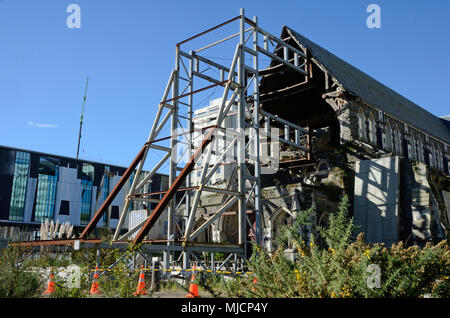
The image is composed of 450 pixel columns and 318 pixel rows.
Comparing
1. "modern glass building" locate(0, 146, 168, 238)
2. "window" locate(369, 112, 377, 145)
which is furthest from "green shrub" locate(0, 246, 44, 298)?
"modern glass building" locate(0, 146, 168, 238)

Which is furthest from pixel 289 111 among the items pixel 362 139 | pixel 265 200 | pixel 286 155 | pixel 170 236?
pixel 170 236

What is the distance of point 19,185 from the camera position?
6109 centimetres

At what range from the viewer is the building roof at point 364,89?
97.6 ft

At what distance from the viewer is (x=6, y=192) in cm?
5997

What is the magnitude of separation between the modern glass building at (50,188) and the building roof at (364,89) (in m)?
35.8

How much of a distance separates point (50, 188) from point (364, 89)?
47.8m

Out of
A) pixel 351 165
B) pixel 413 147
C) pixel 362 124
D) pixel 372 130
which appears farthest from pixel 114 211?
pixel 351 165

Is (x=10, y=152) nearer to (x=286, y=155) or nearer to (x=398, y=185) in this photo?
(x=286, y=155)

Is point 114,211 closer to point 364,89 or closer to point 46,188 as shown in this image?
point 46,188

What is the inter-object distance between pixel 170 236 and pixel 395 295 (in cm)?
1444

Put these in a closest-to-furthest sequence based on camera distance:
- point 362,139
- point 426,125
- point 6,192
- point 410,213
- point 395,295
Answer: point 395,295 < point 410,213 < point 362,139 < point 426,125 < point 6,192

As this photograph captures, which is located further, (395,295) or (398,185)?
(398,185)
